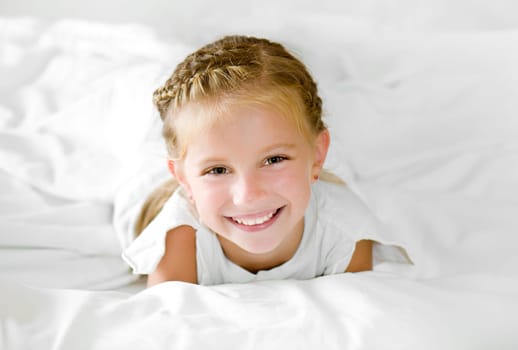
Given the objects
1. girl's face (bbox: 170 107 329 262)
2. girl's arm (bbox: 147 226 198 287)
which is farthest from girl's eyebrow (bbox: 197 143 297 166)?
girl's arm (bbox: 147 226 198 287)

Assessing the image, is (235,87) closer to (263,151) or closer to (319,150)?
(263,151)

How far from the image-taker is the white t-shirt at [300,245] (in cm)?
119

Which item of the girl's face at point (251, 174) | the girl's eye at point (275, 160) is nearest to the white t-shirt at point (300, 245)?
the girl's face at point (251, 174)

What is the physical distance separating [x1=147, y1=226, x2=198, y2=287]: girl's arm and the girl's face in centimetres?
11

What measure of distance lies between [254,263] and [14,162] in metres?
0.53

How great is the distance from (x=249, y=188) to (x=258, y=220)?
0.26ft

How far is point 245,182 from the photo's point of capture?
3.32 ft

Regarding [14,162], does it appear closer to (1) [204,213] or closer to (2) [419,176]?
(1) [204,213]

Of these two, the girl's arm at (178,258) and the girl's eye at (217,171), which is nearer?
the girl's eye at (217,171)

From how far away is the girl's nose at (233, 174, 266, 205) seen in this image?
3.31ft

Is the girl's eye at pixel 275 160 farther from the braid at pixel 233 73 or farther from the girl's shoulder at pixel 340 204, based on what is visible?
the girl's shoulder at pixel 340 204

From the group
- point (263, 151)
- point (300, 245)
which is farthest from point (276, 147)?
point (300, 245)

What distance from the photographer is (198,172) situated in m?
1.05

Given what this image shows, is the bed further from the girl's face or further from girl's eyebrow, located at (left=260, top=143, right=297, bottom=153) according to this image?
girl's eyebrow, located at (left=260, top=143, right=297, bottom=153)
